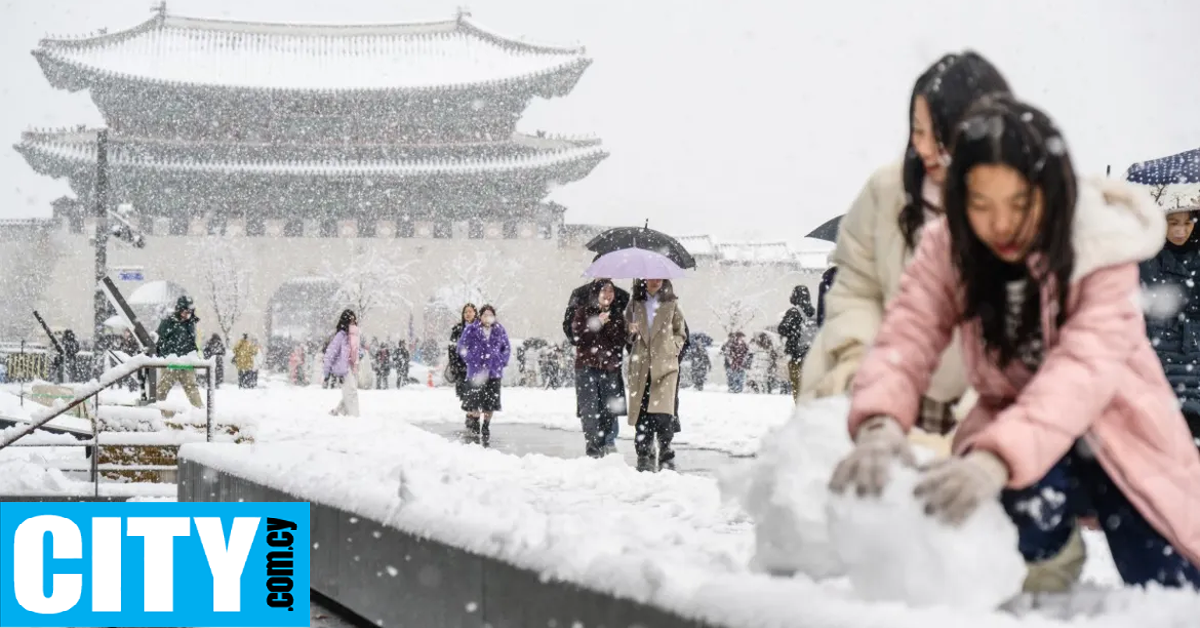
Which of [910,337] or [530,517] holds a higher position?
[910,337]

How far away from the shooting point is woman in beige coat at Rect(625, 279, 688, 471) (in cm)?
892

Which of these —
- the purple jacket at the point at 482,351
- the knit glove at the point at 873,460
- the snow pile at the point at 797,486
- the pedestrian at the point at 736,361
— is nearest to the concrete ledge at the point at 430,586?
the snow pile at the point at 797,486

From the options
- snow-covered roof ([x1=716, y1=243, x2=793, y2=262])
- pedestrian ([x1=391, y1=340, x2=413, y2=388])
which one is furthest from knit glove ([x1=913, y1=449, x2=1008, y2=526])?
snow-covered roof ([x1=716, y1=243, x2=793, y2=262])

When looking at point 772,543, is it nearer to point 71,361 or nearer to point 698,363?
point 698,363

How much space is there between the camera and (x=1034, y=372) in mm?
2023

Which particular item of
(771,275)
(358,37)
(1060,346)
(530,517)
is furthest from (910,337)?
(771,275)

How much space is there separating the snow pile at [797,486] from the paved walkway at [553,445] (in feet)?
20.5

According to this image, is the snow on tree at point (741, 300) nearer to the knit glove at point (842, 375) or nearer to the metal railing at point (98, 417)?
the metal railing at point (98, 417)

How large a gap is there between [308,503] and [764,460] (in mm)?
2865

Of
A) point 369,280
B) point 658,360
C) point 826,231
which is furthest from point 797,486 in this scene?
point 369,280

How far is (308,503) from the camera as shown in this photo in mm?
4840

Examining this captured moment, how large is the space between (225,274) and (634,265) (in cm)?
3263

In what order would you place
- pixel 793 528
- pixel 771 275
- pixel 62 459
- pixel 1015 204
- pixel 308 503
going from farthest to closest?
pixel 771 275
pixel 62 459
pixel 308 503
pixel 793 528
pixel 1015 204

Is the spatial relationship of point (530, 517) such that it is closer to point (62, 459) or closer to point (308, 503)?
point (308, 503)
